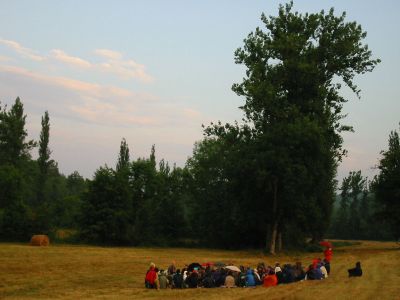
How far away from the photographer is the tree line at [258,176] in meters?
46.6

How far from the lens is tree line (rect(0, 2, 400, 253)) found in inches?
1834

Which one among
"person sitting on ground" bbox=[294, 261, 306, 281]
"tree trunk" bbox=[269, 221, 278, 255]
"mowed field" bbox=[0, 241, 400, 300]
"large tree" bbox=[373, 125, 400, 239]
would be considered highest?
"large tree" bbox=[373, 125, 400, 239]

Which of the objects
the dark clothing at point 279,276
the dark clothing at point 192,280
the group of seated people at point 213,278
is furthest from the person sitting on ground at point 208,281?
the dark clothing at point 279,276

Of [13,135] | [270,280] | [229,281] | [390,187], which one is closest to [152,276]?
[229,281]

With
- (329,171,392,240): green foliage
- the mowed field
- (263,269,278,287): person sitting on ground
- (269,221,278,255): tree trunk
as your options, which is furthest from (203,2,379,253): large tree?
(329,171,392,240): green foliage

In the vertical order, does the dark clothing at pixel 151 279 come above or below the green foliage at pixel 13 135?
below

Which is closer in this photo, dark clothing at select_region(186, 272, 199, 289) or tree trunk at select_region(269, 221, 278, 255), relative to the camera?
dark clothing at select_region(186, 272, 199, 289)

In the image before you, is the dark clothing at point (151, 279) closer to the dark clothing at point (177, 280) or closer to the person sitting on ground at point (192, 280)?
the dark clothing at point (177, 280)

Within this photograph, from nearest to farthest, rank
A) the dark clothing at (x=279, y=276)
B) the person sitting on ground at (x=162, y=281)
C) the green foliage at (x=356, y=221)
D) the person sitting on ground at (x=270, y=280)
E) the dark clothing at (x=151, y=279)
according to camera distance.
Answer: the dark clothing at (x=151, y=279), the person sitting on ground at (x=162, y=281), the person sitting on ground at (x=270, y=280), the dark clothing at (x=279, y=276), the green foliage at (x=356, y=221)

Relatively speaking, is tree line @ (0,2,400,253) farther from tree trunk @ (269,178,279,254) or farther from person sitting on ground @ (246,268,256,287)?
person sitting on ground @ (246,268,256,287)

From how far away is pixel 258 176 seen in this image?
1799 inches

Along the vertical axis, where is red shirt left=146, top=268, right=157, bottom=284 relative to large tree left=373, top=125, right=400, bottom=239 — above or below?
below

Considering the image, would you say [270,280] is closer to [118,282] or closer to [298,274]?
[298,274]

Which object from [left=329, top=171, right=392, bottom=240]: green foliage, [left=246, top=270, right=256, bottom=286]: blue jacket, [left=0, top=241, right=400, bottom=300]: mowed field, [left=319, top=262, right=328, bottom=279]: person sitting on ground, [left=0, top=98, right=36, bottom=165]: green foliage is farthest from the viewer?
[left=329, top=171, right=392, bottom=240]: green foliage
